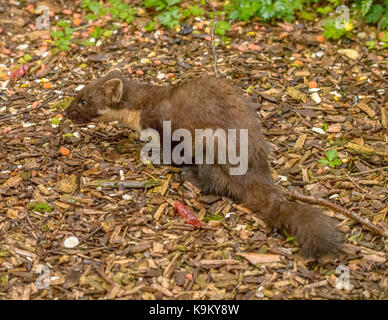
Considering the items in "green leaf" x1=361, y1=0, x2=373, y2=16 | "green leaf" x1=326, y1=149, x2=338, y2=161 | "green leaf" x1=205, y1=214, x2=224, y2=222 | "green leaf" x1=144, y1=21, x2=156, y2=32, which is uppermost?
"green leaf" x1=361, y1=0, x2=373, y2=16

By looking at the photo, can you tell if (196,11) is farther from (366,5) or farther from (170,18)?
(366,5)

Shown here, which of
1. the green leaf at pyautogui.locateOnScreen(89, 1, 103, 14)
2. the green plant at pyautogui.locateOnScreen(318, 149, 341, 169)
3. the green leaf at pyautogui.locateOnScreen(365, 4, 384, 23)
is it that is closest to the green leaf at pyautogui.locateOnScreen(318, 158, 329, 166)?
the green plant at pyautogui.locateOnScreen(318, 149, 341, 169)

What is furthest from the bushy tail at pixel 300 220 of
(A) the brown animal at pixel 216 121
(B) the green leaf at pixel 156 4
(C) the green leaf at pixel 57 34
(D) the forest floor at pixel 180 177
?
(C) the green leaf at pixel 57 34

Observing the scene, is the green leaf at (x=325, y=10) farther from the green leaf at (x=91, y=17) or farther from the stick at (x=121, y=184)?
the stick at (x=121, y=184)

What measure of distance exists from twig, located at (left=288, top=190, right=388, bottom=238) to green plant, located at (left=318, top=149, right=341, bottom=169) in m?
0.66

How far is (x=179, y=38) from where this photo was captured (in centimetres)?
864

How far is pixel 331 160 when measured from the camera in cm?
653

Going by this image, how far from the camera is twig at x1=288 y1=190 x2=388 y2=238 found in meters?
5.59

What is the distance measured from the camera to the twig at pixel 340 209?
559cm

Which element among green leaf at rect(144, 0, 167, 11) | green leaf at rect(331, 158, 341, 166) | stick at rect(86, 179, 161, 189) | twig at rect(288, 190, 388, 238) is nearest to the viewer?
twig at rect(288, 190, 388, 238)

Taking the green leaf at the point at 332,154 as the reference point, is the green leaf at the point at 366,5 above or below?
above

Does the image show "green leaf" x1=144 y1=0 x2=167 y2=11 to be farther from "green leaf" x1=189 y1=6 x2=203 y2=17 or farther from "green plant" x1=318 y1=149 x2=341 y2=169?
"green plant" x1=318 y1=149 x2=341 y2=169

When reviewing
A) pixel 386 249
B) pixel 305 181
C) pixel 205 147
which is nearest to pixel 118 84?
pixel 205 147

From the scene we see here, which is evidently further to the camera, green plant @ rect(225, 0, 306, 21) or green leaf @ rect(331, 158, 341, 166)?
green plant @ rect(225, 0, 306, 21)
